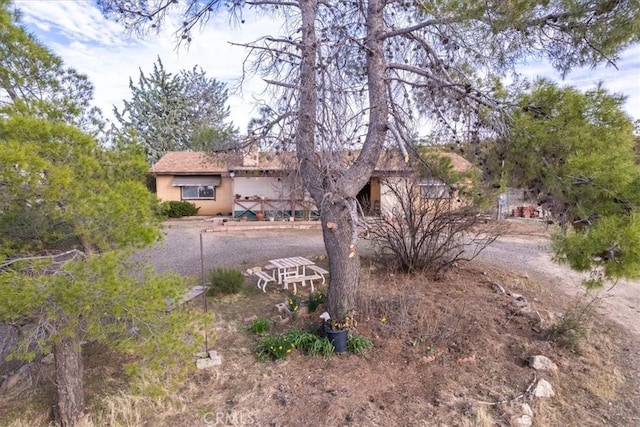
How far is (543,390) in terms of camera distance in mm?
3582

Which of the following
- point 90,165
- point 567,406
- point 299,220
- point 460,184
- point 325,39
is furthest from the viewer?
point 299,220

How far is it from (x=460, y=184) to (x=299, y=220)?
10189 mm

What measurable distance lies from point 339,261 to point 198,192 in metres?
15.2

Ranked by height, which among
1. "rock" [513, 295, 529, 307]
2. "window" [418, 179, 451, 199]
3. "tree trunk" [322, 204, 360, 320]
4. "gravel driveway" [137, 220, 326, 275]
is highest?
"window" [418, 179, 451, 199]

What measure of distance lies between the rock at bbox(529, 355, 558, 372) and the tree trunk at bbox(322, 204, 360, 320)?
2210 millimetres

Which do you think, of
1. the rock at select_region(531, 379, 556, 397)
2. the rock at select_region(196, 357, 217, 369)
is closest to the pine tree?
the rock at select_region(196, 357, 217, 369)

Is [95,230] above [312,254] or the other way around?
above

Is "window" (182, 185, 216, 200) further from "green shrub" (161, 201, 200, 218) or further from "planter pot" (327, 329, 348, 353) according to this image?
"planter pot" (327, 329, 348, 353)

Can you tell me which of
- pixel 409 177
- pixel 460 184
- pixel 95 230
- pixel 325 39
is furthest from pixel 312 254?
pixel 95 230

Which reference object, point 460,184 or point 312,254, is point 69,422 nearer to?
point 460,184

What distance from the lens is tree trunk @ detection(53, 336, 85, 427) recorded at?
326cm

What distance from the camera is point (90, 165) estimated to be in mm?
2662

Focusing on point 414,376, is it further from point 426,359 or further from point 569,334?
point 569,334

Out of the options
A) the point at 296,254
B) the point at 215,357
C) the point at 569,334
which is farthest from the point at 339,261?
the point at 296,254
